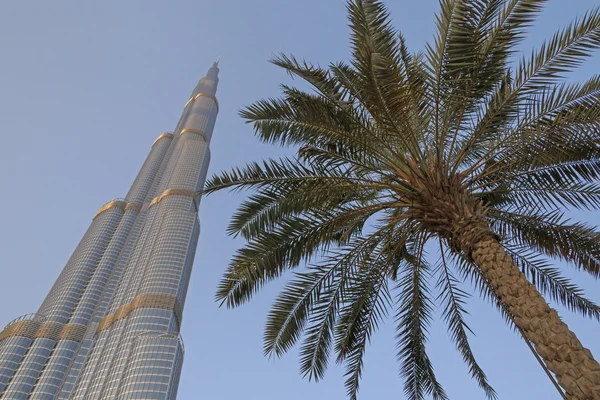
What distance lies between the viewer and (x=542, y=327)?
215 inches

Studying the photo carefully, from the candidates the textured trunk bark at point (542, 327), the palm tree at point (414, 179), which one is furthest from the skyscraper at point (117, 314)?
the textured trunk bark at point (542, 327)

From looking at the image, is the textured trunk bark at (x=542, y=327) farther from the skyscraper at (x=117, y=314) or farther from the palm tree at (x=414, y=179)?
the skyscraper at (x=117, y=314)

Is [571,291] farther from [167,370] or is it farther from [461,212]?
[167,370]

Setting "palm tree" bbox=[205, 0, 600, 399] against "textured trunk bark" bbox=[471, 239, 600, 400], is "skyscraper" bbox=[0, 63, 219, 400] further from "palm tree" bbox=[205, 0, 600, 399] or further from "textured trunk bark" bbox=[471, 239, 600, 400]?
"textured trunk bark" bbox=[471, 239, 600, 400]

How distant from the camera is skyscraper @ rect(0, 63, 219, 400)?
287ft

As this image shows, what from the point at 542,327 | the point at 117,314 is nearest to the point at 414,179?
the point at 542,327

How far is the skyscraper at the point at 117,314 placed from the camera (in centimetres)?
8744

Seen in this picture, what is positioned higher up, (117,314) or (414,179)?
(117,314)

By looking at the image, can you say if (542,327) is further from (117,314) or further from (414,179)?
(117,314)

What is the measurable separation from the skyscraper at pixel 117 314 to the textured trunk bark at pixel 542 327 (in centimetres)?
8370

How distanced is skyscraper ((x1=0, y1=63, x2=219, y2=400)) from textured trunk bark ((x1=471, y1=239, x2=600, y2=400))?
83.7 meters

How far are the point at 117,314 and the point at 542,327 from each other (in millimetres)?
104975

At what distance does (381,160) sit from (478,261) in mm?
2663

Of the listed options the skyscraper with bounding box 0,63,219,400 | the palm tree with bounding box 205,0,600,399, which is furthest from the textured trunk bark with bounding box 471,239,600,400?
the skyscraper with bounding box 0,63,219,400
